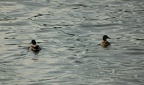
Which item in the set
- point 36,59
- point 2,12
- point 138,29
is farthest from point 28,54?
point 2,12

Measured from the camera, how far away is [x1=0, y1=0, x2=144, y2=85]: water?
22.4 m

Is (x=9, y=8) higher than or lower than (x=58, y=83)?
higher

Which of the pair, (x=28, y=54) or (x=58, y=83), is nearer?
(x=58, y=83)

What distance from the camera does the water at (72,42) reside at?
73.6 feet

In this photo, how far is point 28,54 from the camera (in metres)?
25.8

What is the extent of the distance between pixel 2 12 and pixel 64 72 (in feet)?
44.9

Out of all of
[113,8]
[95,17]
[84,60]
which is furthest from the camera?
[113,8]

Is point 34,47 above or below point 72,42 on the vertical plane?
above

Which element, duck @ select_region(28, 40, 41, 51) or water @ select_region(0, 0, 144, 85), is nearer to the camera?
water @ select_region(0, 0, 144, 85)

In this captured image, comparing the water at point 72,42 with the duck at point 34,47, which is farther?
the duck at point 34,47

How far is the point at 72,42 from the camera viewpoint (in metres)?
27.8

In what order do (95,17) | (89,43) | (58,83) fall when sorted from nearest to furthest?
(58,83) < (89,43) < (95,17)

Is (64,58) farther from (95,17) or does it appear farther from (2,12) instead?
(2,12)

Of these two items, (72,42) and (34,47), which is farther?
(72,42)
